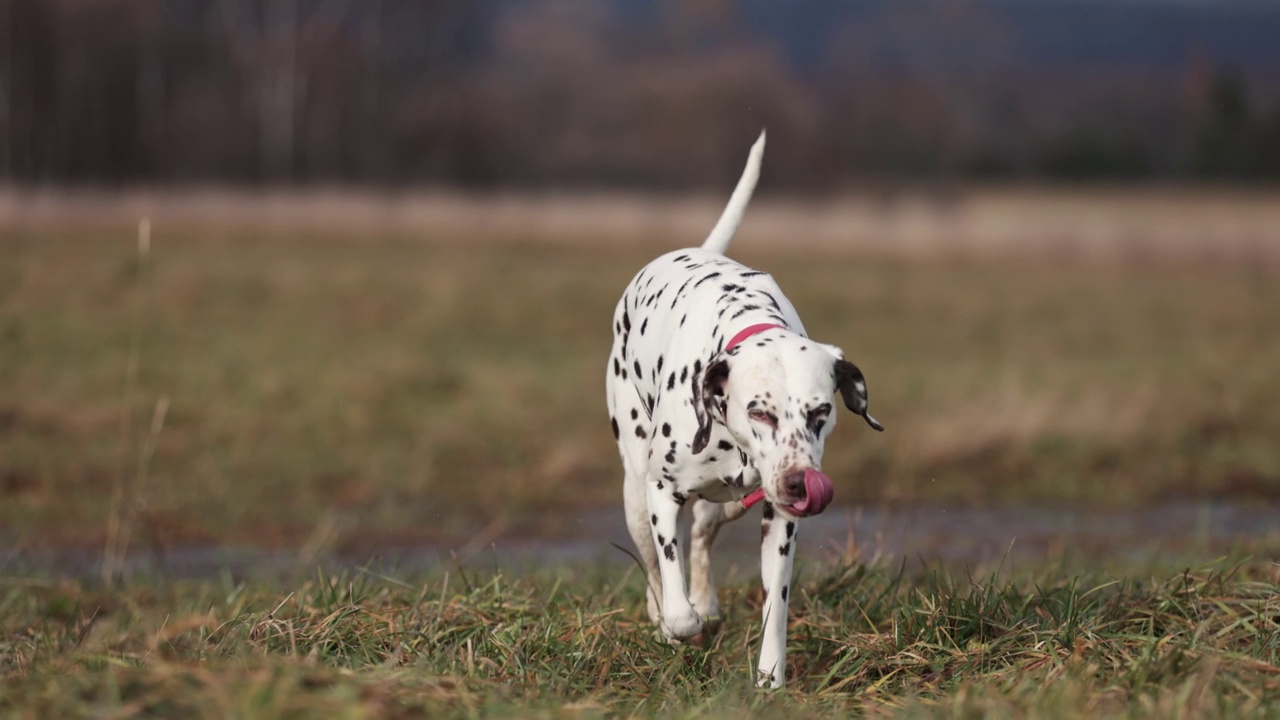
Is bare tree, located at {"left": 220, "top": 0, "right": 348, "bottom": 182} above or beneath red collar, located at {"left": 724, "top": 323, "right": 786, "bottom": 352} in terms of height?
beneath

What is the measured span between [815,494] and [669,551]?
4.05 feet

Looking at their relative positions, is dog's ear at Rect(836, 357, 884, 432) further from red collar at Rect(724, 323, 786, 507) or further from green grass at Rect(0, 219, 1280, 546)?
green grass at Rect(0, 219, 1280, 546)

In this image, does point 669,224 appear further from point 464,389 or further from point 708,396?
point 708,396

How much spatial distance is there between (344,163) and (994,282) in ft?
73.8

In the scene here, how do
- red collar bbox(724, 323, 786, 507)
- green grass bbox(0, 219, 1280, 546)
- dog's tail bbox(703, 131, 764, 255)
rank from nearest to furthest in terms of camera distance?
red collar bbox(724, 323, 786, 507), dog's tail bbox(703, 131, 764, 255), green grass bbox(0, 219, 1280, 546)

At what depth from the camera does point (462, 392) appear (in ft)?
44.0

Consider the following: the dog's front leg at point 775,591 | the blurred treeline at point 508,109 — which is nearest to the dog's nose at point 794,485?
the dog's front leg at point 775,591

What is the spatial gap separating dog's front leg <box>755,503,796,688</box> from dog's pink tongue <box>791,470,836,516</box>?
A: 814 mm

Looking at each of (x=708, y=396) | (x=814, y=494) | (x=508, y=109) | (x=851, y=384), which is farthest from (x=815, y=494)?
(x=508, y=109)

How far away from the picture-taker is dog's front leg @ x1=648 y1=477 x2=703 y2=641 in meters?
5.23

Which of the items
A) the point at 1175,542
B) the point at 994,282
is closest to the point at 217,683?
the point at 1175,542

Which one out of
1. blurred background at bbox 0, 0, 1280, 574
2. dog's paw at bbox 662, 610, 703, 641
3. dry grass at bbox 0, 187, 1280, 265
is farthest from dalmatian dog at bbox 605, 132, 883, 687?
dry grass at bbox 0, 187, 1280, 265

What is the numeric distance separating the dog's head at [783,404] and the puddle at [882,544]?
3.08 meters

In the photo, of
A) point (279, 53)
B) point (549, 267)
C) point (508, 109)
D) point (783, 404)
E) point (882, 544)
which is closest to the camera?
point (783, 404)
